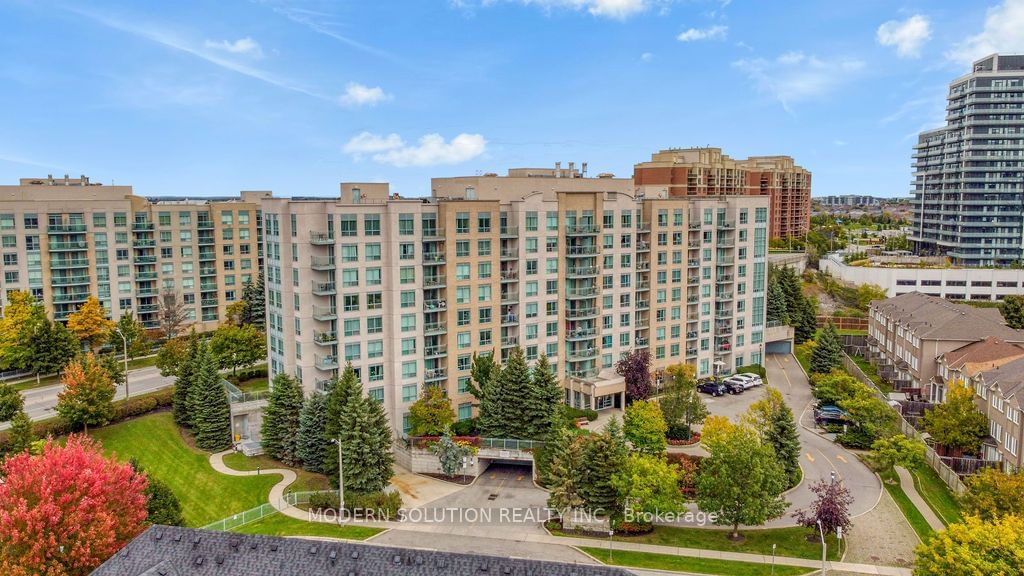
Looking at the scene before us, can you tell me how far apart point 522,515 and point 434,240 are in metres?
23.1

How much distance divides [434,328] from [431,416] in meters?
7.77

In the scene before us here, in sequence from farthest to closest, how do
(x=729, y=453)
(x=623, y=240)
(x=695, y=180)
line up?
(x=695, y=180) < (x=623, y=240) < (x=729, y=453)

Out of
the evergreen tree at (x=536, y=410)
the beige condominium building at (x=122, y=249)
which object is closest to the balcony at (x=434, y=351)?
the evergreen tree at (x=536, y=410)

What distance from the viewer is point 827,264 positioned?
131875 millimetres

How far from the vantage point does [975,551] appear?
31.4 m

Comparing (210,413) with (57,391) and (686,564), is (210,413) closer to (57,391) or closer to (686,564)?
(57,391)

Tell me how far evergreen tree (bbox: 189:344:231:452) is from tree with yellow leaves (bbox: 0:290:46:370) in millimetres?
24385

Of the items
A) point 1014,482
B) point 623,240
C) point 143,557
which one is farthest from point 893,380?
point 143,557

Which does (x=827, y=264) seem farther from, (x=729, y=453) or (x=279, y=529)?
(x=279, y=529)

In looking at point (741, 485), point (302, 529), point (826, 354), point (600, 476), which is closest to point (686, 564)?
point (741, 485)

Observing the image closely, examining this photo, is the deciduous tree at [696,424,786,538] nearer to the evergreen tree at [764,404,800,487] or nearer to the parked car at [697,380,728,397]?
the evergreen tree at [764,404,800,487]

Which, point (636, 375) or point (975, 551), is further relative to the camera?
point (636, 375)

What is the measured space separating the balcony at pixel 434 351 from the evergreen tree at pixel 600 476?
758 inches

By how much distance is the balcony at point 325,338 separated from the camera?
185 feet
